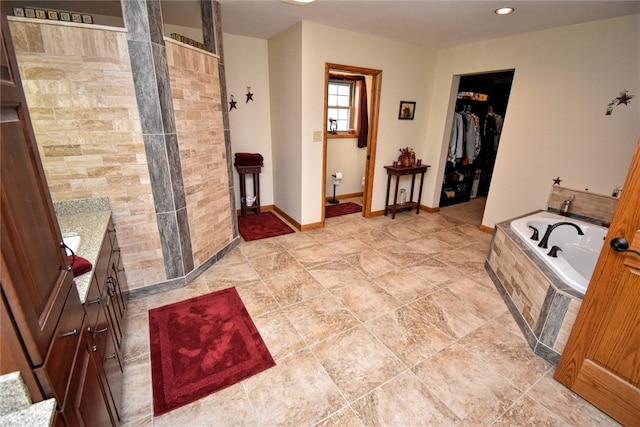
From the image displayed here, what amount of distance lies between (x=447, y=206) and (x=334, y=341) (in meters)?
3.97

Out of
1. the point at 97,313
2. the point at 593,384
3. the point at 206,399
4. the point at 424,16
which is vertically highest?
the point at 424,16

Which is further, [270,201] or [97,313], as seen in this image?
[270,201]

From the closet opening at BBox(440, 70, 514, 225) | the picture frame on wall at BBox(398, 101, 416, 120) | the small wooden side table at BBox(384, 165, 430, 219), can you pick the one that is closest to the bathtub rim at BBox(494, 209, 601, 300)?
the small wooden side table at BBox(384, 165, 430, 219)

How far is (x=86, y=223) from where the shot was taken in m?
1.85

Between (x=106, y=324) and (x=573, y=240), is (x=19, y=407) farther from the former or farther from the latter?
(x=573, y=240)

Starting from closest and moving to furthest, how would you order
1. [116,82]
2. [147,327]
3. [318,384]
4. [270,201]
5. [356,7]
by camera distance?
[318,384] → [116,82] → [147,327] → [356,7] → [270,201]

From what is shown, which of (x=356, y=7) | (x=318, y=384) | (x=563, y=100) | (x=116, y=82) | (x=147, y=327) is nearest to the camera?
(x=318, y=384)

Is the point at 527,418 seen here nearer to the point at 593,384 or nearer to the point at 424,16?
the point at 593,384

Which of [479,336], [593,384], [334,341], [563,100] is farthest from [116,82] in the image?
[563,100]

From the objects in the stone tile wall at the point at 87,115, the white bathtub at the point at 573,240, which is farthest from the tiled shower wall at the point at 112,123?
the white bathtub at the point at 573,240

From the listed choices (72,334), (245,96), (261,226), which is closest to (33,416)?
(72,334)

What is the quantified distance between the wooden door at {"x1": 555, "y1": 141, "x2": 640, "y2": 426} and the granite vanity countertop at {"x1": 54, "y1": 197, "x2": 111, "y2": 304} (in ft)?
7.97

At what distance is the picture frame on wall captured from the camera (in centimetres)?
419

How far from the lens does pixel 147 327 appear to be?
2109mm
